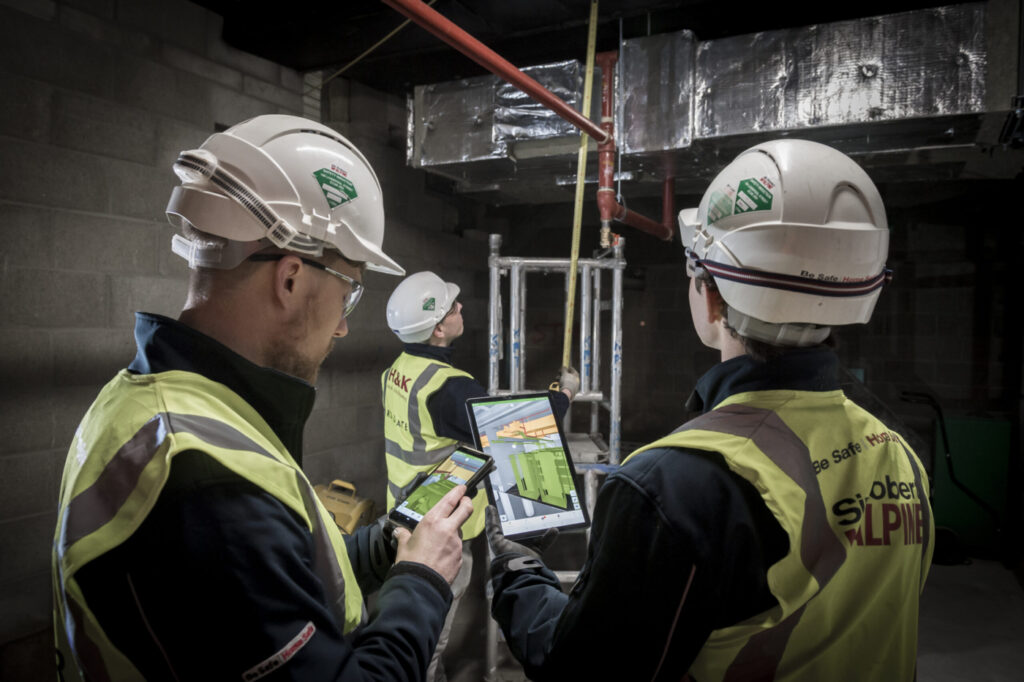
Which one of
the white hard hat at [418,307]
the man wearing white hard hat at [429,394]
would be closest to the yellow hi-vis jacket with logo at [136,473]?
the man wearing white hard hat at [429,394]

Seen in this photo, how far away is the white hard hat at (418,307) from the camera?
2.73 meters

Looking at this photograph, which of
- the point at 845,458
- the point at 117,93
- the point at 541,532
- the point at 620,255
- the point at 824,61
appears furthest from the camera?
the point at 620,255

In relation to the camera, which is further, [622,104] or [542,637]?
[622,104]

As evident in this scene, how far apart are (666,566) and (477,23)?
262 centimetres

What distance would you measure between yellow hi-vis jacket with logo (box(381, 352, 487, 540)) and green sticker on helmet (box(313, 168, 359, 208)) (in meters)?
1.49

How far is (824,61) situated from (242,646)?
2785 mm

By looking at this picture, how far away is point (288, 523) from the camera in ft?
2.28

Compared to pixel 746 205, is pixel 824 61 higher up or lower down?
higher up

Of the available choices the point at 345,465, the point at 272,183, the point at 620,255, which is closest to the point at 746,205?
the point at 272,183

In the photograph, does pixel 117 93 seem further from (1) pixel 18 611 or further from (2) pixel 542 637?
(2) pixel 542 637

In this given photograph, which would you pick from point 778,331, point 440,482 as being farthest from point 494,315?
point 778,331

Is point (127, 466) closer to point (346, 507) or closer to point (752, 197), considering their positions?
point (752, 197)

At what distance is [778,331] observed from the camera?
894mm

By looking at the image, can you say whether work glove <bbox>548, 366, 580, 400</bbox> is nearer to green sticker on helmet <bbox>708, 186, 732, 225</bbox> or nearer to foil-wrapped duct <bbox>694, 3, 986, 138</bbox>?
foil-wrapped duct <bbox>694, 3, 986, 138</bbox>
